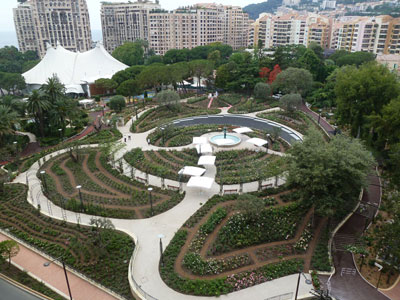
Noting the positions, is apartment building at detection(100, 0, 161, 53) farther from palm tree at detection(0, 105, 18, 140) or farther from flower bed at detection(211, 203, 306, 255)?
flower bed at detection(211, 203, 306, 255)

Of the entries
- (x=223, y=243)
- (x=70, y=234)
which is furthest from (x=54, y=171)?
(x=223, y=243)

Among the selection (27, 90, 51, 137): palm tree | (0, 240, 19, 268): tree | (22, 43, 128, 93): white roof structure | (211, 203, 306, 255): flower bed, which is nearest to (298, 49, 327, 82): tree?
(22, 43, 128, 93): white roof structure

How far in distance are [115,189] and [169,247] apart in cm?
1065

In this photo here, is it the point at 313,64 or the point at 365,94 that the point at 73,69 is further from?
the point at 365,94

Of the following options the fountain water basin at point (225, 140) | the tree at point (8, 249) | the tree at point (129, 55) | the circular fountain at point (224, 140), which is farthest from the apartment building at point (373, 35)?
the tree at point (8, 249)

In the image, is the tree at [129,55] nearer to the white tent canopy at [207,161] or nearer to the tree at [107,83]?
the tree at [107,83]

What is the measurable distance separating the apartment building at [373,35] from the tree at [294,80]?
54.8 metres

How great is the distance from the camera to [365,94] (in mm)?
35938

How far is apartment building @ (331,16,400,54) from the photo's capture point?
9106 cm

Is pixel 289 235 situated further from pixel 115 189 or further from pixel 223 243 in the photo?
pixel 115 189

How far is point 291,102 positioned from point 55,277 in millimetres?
41095

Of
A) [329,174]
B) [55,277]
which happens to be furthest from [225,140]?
[55,277]

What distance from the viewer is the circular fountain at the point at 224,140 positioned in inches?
1527

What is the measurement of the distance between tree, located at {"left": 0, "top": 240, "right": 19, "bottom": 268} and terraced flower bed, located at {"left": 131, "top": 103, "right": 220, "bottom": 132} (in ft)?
93.8
